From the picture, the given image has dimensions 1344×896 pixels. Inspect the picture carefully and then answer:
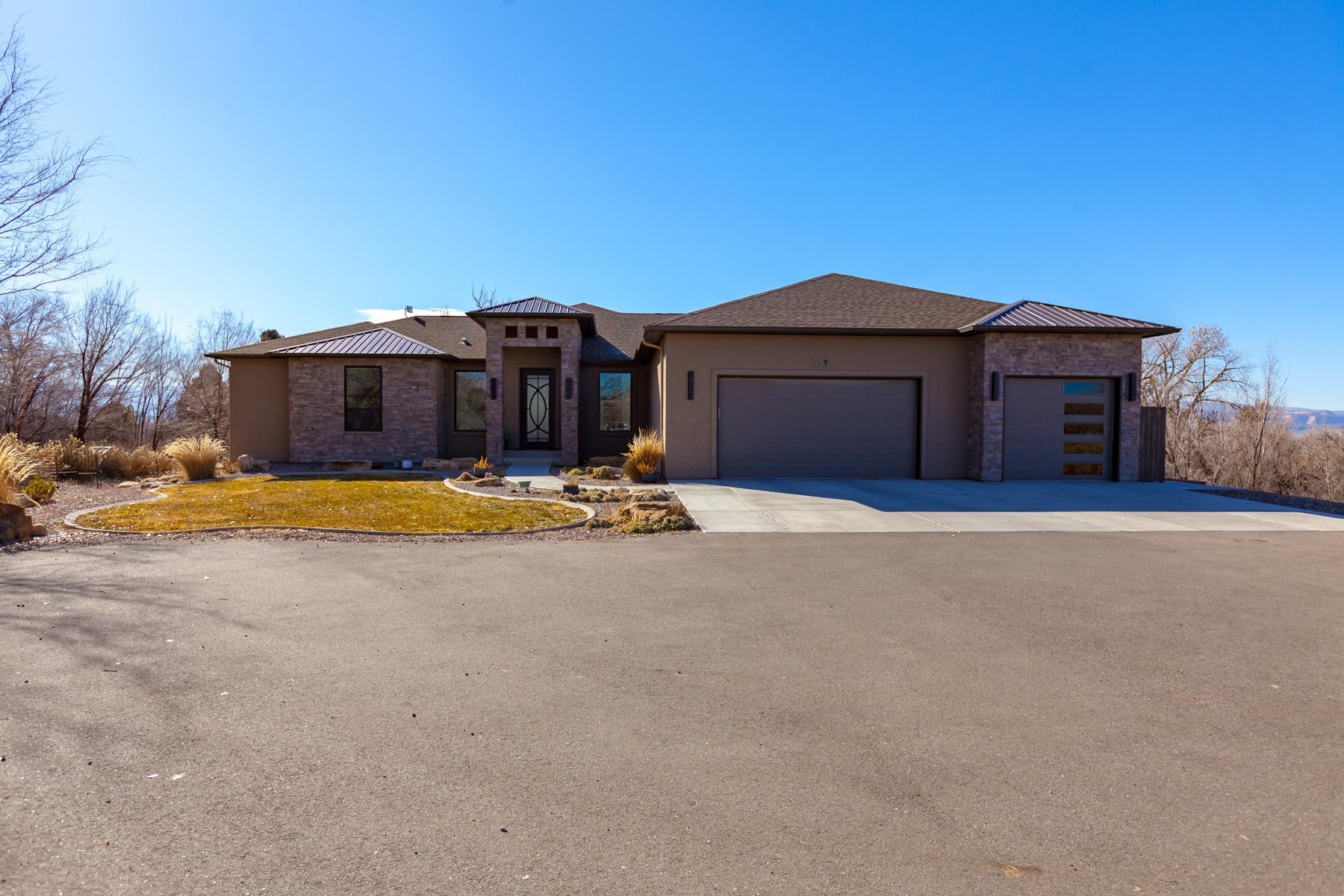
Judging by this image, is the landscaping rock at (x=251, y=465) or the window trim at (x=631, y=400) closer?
the landscaping rock at (x=251, y=465)

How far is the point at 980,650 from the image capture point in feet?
16.3

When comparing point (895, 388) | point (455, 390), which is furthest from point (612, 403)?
point (895, 388)

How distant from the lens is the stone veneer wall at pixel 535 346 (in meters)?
18.8

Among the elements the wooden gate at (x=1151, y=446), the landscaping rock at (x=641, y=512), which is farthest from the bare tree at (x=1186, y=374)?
the landscaping rock at (x=641, y=512)

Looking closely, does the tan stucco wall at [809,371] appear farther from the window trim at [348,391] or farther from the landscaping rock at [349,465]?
the landscaping rock at [349,465]

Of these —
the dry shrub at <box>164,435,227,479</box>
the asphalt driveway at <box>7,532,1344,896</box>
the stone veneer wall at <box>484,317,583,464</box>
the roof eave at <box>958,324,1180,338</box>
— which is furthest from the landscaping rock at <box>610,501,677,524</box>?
the dry shrub at <box>164,435,227,479</box>

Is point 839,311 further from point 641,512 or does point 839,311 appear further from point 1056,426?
point 641,512

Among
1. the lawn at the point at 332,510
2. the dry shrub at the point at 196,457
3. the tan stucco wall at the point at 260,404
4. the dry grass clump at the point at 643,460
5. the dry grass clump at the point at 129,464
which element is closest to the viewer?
the lawn at the point at 332,510

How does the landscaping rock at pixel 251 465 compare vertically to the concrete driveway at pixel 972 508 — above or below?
above

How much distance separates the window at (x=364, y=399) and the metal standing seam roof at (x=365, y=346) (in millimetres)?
514

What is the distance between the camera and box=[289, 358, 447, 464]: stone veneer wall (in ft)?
64.0

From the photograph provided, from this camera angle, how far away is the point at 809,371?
1617 centimetres

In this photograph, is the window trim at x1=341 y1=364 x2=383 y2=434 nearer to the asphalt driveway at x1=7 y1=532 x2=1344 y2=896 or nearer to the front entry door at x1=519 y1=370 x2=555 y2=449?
the front entry door at x1=519 y1=370 x2=555 y2=449

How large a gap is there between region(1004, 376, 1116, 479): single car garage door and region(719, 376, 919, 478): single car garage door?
212cm
